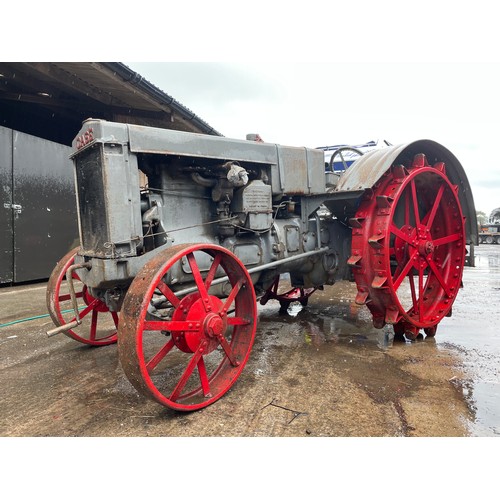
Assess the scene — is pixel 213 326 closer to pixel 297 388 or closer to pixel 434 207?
pixel 297 388

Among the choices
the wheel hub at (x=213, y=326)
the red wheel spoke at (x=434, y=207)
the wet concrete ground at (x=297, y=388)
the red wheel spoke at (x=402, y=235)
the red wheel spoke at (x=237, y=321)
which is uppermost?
the red wheel spoke at (x=434, y=207)

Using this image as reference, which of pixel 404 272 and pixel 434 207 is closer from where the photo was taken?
pixel 404 272

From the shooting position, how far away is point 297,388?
261 centimetres

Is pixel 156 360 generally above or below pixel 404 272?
below

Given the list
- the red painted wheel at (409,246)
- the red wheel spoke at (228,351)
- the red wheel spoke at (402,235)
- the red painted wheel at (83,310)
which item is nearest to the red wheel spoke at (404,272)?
the red painted wheel at (409,246)

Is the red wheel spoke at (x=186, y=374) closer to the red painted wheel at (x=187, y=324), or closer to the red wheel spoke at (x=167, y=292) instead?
the red painted wheel at (x=187, y=324)

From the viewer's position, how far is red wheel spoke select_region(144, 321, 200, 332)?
2.13 metres

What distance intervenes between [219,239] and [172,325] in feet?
3.64

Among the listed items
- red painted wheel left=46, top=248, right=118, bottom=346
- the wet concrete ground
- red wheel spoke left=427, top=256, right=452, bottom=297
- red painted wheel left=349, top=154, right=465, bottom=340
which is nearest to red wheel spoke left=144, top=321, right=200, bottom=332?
the wet concrete ground

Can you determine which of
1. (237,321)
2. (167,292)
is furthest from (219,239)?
(167,292)

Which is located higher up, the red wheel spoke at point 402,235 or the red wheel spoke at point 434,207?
the red wheel spoke at point 434,207

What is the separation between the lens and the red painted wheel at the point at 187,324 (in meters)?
2.05

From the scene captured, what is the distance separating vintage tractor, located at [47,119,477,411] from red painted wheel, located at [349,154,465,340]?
0.01 metres

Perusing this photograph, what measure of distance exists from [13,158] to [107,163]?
5653 mm
